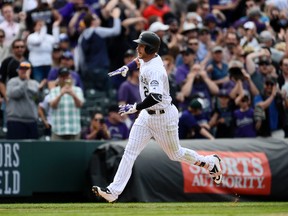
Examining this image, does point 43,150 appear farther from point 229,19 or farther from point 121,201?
point 229,19

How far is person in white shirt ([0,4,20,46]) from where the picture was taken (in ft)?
60.9

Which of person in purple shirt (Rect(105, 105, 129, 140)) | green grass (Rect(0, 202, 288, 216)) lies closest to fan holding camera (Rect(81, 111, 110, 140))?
person in purple shirt (Rect(105, 105, 129, 140))

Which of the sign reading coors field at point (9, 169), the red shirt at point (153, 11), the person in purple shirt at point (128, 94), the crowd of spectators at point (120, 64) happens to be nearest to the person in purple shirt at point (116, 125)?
the crowd of spectators at point (120, 64)

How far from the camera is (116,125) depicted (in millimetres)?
16906

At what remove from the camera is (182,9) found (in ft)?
75.6

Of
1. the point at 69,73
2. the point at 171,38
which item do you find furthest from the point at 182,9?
the point at 69,73

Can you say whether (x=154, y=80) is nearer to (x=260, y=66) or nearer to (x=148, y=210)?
(x=148, y=210)

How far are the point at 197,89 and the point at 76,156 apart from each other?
337 cm

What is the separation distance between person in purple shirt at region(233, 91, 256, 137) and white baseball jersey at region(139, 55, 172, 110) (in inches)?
201

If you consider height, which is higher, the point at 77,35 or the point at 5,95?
the point at 77,35

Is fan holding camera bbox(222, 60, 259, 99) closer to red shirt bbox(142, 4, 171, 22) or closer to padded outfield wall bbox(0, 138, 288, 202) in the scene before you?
padded outfield wall bbox(0, 138, 288, 202)

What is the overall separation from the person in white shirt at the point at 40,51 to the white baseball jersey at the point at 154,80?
631 cm

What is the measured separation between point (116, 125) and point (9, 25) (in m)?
3.66

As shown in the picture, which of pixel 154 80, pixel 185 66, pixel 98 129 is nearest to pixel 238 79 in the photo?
pixel 185 66
